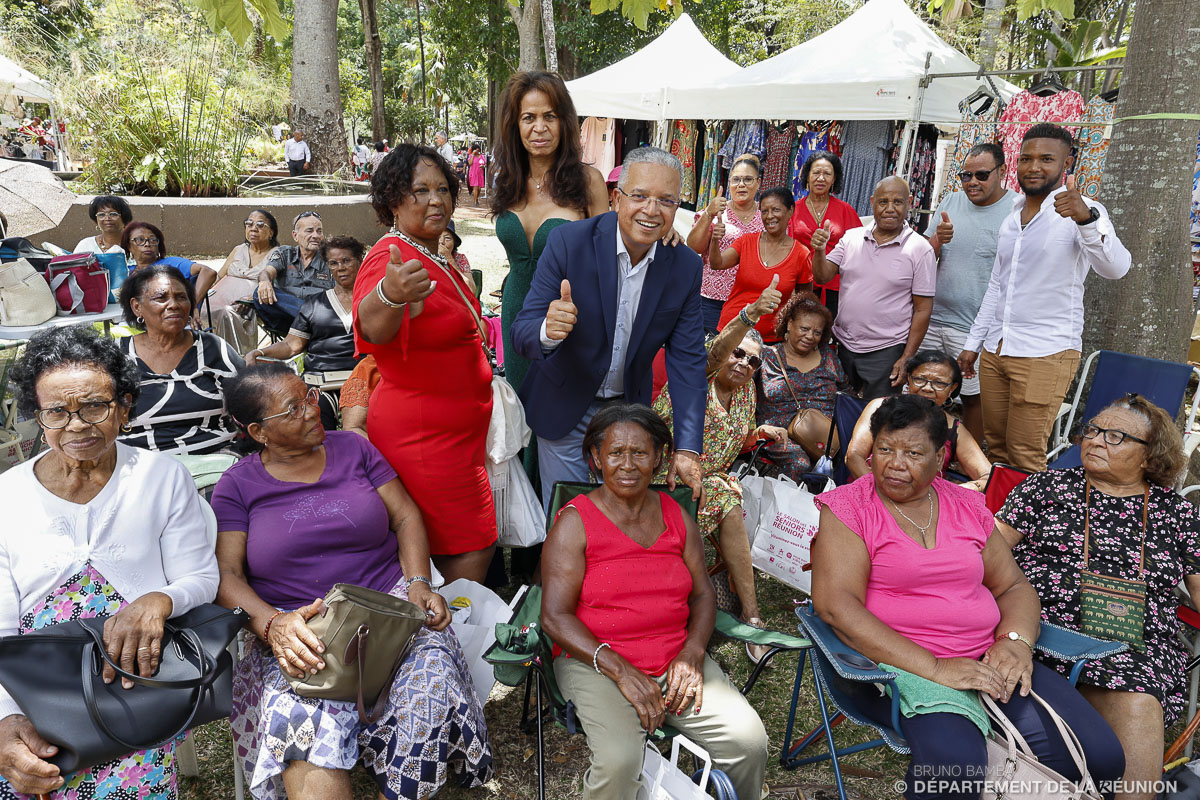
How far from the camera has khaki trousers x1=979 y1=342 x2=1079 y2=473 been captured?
416cm

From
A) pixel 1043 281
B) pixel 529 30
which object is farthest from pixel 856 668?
pixel 529 30

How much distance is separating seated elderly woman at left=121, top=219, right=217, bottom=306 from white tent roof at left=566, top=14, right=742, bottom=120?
6.60 meters

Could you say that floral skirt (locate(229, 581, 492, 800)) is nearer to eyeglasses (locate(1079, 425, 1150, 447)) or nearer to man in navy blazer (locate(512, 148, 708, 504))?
man in navy blazer (locate(512, 148, 708, 504))

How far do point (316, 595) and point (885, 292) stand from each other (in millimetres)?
3799

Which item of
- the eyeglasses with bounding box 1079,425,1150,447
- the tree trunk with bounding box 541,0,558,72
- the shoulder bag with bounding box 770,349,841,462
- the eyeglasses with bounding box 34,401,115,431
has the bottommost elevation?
the shoulder bag with bounding box 770,349,841,462

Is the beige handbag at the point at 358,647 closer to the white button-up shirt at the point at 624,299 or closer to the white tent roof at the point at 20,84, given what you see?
the white button-up shirt at the point at 624,299

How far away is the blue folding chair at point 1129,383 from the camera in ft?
Result: 12.7

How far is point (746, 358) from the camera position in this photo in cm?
378

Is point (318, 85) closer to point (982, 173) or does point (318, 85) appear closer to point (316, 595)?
point (982, 173)

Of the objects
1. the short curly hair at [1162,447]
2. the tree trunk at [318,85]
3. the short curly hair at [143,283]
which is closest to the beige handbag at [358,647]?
the short curly hair at [143,283]

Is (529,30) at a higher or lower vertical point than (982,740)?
higher

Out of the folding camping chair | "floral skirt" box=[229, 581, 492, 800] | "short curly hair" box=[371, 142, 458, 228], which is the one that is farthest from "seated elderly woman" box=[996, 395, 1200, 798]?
"short curly hair" box=[371, 142, 458, 228]

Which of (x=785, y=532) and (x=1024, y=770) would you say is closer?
(x=1024, y=770)

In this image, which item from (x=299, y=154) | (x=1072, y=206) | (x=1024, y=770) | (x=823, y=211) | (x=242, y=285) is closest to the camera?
(x=1024, y=770)
